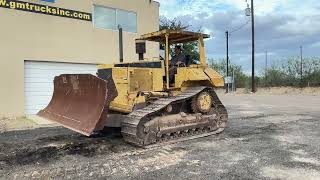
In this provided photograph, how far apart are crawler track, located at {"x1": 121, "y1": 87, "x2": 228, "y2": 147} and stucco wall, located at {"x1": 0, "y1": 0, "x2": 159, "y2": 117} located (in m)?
7.67

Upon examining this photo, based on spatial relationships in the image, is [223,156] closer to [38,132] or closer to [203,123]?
[203,123]

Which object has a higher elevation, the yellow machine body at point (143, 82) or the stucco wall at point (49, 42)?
the stucco wall at point (49, 42)

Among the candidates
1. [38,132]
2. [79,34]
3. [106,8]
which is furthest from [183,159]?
[106,8]

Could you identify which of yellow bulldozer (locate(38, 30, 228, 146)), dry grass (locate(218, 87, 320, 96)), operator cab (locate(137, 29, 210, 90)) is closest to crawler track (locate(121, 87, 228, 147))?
yellow bulldozer (locate(38, 30, 228, 146))

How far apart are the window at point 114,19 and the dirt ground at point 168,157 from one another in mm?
8048

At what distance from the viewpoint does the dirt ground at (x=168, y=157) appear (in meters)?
7.33

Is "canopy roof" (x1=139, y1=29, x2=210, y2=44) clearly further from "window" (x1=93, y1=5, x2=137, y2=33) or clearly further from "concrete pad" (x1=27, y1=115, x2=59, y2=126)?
"window" (x1=93, y1=5, x2=137, y2=33)

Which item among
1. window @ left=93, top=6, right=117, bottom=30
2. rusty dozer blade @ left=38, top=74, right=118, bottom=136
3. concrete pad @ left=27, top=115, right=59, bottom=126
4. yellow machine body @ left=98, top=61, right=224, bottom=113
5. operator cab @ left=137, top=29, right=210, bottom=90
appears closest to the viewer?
rusty dozer blade @ left=38, top=74, right=118, bottom=136

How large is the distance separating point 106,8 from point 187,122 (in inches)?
398

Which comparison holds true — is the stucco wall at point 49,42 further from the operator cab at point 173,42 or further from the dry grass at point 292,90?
the dry grass at point 292,90

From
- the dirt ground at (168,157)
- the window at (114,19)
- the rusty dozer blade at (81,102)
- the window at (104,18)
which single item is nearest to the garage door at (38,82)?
the window at (104,18)

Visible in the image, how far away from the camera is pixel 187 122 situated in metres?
10.7

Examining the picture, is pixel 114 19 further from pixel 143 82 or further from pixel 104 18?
pixel 143 82

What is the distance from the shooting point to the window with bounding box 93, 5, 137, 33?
1917 cm
